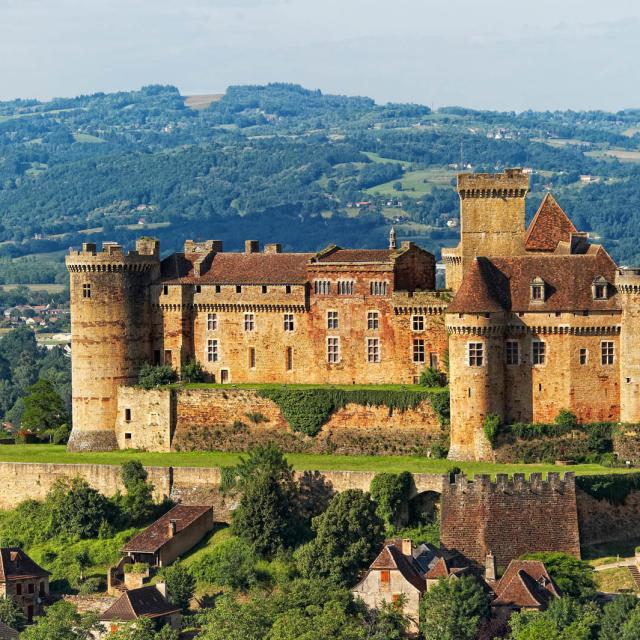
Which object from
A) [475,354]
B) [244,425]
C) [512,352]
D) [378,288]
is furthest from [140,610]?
[378,288]

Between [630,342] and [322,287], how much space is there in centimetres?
1296

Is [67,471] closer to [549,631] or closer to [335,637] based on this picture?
[335,637]

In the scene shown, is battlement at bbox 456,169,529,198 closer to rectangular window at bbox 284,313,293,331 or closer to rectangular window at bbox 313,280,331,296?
rectangular window at bbox 313,280,331,296

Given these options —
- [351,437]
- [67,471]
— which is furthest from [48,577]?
[351,437]

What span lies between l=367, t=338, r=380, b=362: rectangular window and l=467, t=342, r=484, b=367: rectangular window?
5.99m

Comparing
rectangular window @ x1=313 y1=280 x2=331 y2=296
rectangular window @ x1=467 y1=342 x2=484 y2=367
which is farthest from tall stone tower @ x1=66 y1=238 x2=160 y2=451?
rectangular window @ x1=467 y1=342 x2=484 y2=367

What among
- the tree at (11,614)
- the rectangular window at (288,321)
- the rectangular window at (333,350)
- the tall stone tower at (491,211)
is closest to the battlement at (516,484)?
the tall stone tower at (491,211)

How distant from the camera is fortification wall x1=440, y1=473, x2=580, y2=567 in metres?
66.1

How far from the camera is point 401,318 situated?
249ft

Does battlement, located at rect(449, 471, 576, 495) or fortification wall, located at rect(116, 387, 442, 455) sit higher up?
fortification wall, located at rect(116, 387, 442, 455)

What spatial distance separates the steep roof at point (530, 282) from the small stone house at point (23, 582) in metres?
17.9

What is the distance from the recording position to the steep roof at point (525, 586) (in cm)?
6202

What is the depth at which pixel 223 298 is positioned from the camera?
78.6 m

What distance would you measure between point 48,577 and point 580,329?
70.5 feet
